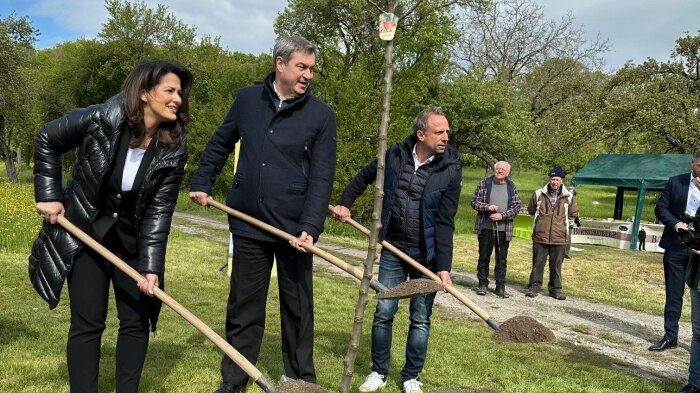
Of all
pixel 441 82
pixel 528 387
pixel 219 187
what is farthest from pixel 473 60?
pixel 528 387

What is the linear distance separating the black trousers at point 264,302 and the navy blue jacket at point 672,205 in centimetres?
404

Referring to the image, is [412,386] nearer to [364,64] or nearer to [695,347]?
[695,347]

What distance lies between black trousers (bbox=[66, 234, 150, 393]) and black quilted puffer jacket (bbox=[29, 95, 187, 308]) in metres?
0.10

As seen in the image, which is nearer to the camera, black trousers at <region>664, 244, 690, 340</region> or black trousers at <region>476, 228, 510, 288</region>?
black trousers at <region>664, 244, 690, 340</region>

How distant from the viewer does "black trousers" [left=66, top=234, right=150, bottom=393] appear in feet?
10.1

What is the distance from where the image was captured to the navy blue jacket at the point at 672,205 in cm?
585

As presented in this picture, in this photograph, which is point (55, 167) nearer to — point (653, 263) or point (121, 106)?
point (121, 106)

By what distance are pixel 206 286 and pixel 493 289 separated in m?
4.61

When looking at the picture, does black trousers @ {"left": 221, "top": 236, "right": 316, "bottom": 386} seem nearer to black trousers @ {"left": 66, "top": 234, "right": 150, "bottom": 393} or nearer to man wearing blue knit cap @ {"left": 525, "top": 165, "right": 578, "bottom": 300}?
black trousers @ {"left": 66, "top": 234, "right": 150, "bottom": 393}

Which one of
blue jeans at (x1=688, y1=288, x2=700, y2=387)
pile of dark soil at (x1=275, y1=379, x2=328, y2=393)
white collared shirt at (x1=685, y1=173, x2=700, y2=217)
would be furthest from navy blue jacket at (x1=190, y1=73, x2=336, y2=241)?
white collared shirt at (x1=685, y1=173, x2=700, y2=217)

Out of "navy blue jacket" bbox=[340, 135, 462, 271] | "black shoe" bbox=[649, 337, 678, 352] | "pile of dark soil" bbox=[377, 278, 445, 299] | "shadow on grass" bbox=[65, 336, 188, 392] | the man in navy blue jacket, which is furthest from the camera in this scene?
"black shoe" bbox=[649, 337, 678, 352]

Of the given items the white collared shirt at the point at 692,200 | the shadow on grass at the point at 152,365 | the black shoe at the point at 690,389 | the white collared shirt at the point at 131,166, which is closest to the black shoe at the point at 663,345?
the white collared shirt at the point at 692,200

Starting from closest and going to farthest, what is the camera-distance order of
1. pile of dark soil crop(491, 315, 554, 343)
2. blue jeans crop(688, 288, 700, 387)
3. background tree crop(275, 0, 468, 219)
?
pile of dark soil crop(491, 315, 554, 343)
blue jeans crop(688, 288, 700, 387)
background tree crop(275, 0, 468, 219)

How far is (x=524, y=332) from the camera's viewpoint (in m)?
3.37
